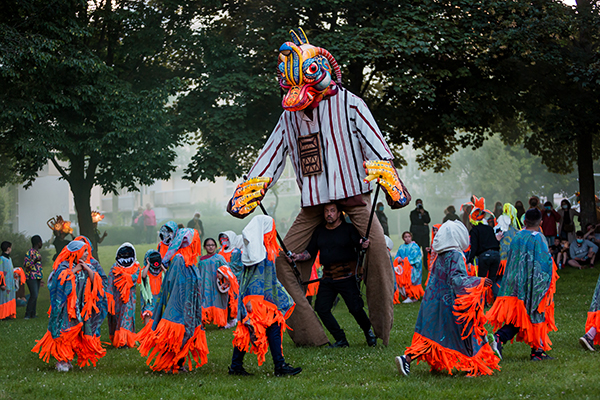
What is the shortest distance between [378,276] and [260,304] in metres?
1.90

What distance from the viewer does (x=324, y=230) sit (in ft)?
27.1

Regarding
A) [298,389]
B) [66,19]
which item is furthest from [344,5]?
[298,389]

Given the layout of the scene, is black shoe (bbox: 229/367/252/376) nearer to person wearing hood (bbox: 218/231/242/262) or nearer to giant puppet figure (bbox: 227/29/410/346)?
giant puppet figure (bbox: 227/29/410/346)

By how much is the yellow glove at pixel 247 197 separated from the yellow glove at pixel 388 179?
48.0 inches

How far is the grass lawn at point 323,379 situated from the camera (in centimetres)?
573

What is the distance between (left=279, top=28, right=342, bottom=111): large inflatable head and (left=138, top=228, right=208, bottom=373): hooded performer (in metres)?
Answer: 1.98

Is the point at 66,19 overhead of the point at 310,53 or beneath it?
overhead

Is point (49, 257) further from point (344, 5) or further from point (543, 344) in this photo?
point (543, 344)

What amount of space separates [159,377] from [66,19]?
38.2ft

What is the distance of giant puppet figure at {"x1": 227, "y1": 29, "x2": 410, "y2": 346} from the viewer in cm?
744

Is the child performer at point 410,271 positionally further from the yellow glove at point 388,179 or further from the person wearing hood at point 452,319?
the person wearing hood at point 452,319

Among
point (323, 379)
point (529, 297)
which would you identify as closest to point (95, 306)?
point (323, 379)

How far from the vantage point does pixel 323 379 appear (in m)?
6.51

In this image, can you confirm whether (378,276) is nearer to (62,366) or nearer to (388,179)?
(388,179)
